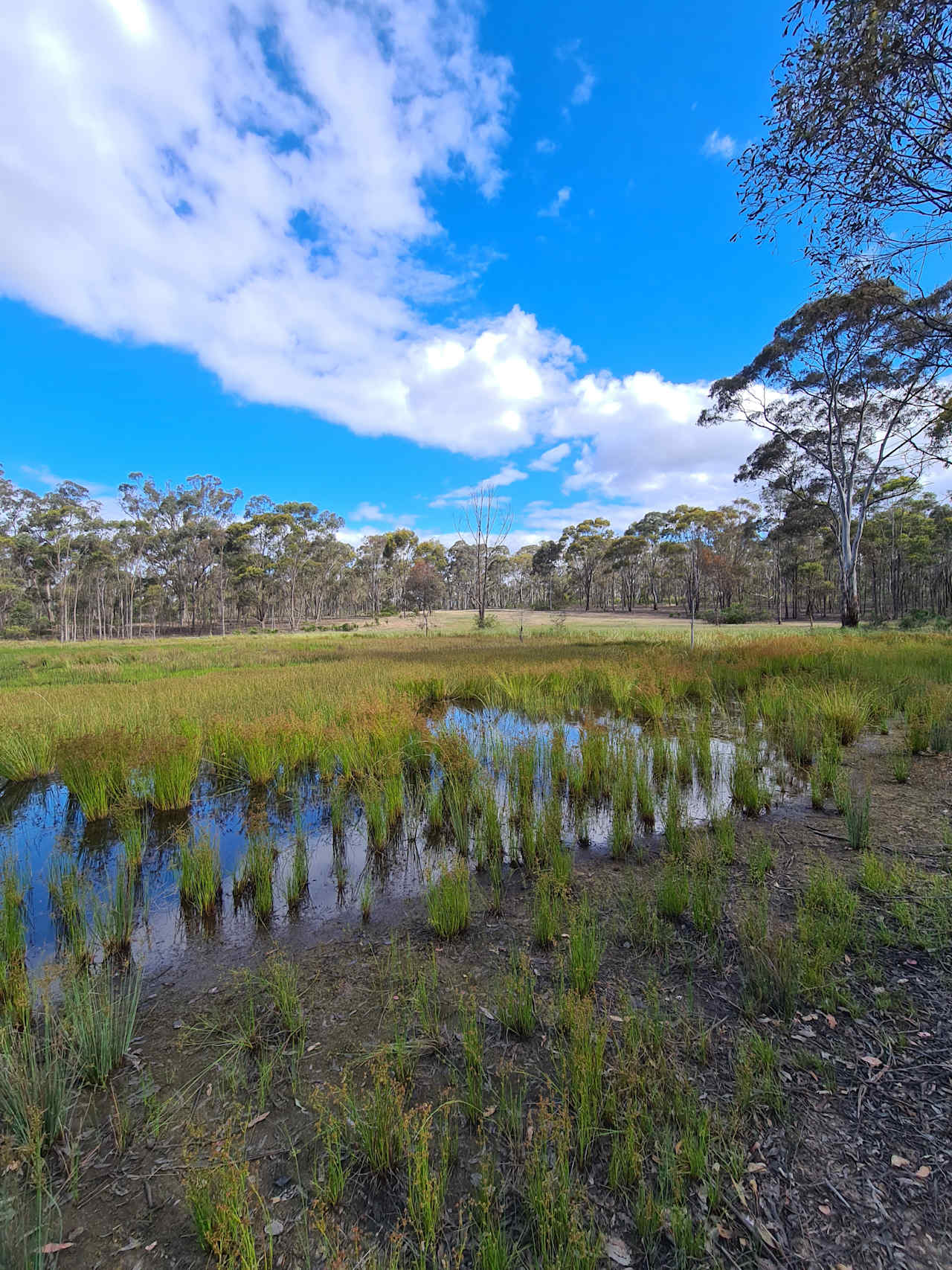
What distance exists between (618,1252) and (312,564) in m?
57.8

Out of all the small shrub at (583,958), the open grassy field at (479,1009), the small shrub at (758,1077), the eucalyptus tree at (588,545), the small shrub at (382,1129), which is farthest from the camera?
the eucalyptus tree at (588,545)

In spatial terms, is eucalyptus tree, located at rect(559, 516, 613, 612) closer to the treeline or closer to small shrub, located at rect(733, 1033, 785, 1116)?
the treeline

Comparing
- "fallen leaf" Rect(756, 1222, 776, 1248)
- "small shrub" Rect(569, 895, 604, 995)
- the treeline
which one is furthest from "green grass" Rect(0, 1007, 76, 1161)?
the treeline

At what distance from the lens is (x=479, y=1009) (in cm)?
263

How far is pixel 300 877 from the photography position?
401 cm

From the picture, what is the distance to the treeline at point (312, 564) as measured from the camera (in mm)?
46469

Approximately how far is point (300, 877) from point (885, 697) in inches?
373

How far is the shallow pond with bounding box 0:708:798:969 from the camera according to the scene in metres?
3.61

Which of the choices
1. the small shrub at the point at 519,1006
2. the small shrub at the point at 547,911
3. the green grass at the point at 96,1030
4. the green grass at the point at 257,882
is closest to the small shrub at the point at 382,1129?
the small shrub at the point at 519,1006

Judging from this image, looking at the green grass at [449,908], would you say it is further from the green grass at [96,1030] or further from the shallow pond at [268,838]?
the green grass at [96,1030]

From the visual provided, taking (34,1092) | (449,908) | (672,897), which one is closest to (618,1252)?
(449,908)

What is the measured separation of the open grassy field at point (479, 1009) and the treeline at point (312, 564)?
37.4 metres

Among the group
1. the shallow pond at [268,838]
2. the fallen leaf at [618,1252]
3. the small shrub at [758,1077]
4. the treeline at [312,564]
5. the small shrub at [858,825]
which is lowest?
the shallow pond at [268,838]

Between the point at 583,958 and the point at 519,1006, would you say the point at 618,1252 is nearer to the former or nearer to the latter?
the point at 519,1006
